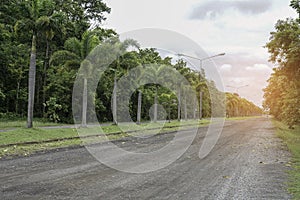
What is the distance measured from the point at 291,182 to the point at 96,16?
142ft

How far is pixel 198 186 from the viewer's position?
7.71 metres

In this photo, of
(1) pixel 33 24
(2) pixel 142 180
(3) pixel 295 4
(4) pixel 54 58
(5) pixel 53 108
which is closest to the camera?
(2) pixel 142 180

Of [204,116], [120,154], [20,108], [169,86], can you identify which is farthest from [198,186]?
[204,116]

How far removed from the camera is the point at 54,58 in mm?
27641

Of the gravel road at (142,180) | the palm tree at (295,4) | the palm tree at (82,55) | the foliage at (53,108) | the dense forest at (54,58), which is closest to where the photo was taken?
the gravel road at (142,180)

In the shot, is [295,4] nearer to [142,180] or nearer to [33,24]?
[33,24]

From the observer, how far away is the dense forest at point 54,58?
22938 millimetres

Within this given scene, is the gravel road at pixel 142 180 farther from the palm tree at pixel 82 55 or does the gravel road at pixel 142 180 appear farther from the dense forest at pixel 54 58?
the palm tree at pixel 82 55

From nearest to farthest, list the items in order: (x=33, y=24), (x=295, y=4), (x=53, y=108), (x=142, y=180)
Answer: (x=142, y=180), (x=295, y=4), (x=33, y=24), (x=53, y=108)

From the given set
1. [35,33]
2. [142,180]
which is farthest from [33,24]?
[142,180]

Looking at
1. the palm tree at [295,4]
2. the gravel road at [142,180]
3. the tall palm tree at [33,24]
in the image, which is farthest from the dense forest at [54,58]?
the gravel road at [142,180]

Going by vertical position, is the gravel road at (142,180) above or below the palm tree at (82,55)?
below

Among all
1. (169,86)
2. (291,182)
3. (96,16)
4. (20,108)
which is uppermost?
(96,16)

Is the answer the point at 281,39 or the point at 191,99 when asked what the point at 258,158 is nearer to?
the point at 281,39
